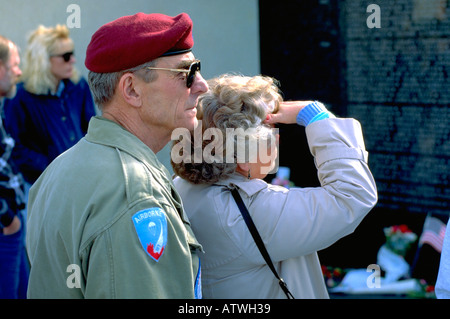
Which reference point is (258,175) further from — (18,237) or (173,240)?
(18,237)

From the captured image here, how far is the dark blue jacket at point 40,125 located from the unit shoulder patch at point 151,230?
320cm

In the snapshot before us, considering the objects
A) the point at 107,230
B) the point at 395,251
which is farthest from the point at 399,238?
the point at 107,230

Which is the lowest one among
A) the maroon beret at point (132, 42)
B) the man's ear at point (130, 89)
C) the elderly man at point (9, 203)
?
the elderly man at point (9, 203)

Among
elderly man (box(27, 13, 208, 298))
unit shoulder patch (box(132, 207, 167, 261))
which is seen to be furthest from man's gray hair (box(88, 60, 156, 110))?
unit shoulder patch (box(132, 207, 167, 261))

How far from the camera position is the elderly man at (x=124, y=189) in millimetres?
1498

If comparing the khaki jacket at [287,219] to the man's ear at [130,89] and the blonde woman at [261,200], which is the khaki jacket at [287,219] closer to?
the blonde woman at [261,200]

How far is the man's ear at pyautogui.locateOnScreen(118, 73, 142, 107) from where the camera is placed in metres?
1.77

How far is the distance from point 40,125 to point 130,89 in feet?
10.1

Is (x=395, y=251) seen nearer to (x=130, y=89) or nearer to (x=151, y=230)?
(x=130, y=89)

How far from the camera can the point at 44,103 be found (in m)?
4.69

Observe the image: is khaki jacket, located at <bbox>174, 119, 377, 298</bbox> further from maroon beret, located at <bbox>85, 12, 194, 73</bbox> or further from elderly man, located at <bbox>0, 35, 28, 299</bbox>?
elderly man, located at <bbox>0, 35, 28, 299</bbox>

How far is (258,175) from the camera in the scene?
6.81 ft

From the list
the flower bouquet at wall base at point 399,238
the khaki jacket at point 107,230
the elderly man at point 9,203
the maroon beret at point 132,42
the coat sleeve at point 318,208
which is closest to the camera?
the khaki jacket at point 107,230

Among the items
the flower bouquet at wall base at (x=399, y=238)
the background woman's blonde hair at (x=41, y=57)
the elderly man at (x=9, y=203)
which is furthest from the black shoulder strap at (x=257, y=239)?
the background woman's blonde hair at (x=41, y=57)
